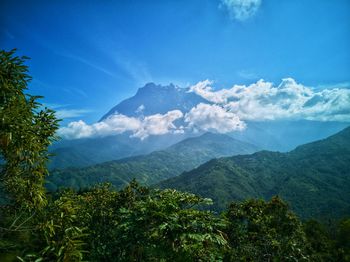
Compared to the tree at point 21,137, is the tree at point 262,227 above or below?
below

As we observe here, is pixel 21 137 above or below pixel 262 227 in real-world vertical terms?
A: above

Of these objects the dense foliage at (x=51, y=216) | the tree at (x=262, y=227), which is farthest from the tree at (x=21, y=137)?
the tree at (x=262, y=227)

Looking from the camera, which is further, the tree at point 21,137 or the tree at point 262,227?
the tree at point 262,227

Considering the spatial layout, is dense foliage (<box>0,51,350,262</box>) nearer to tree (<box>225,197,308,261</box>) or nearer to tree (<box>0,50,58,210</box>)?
tree (<box>0,50,58,210</box>)

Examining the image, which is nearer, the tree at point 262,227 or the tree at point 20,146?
the tree at point 20,146

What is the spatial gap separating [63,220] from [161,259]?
4.21 metres

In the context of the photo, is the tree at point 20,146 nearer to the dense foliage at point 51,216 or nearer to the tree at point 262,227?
the dense foliage at point 51,216

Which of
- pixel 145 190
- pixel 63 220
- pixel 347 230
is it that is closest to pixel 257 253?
pixel 145 190

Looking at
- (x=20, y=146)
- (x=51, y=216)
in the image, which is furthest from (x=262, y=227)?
(x=20, y=146)

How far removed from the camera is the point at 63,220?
24.0 feet

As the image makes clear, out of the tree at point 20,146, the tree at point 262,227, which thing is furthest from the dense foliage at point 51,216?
the tree at point 262,227

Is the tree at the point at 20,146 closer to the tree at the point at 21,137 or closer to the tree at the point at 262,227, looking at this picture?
the tree at the point at 21,137

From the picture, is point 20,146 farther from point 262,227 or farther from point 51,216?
point 262,227

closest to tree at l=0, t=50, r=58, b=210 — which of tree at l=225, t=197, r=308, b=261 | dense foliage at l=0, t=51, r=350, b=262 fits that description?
dense foliage at l=0, t=51, r=350, b=262
